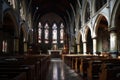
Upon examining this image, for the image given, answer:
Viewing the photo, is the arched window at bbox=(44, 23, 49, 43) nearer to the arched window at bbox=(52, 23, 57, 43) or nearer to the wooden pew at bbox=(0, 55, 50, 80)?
the arched window at bbox=(52, 23, 57, 43)

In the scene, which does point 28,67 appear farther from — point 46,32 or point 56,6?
point 46,32

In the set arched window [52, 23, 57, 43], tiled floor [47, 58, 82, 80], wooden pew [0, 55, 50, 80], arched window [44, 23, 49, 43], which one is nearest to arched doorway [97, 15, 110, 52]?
tiled floor [47, 58, 82, 80]

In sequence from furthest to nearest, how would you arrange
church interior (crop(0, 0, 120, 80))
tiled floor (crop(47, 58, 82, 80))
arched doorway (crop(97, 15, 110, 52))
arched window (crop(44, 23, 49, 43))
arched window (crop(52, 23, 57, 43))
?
arched window (crop(52, 23, 57, 43)) < arched window (crop(44, 23, 49, 43)) < arched doorway (crop(97, 15, 110, 52)) < tiled floor (crop(47, 58, 82, 80)) < church interior (crop(0, 0, 120, 80))

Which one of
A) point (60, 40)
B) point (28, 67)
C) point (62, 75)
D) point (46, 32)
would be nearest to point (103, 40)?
point (62, 75)

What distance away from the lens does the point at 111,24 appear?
49.2 ft

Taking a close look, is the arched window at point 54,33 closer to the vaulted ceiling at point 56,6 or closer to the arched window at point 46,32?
the arched window at point 46,32

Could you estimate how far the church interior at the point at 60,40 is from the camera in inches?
215

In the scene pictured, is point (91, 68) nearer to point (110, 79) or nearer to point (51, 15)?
point (110, 79)

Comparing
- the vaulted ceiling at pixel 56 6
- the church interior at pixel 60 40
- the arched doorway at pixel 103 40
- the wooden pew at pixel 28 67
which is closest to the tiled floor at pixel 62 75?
the church interior at pixel 60 40

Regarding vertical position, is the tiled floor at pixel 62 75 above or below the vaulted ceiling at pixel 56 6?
below

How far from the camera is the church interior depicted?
547cm

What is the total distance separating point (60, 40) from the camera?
44938 mm

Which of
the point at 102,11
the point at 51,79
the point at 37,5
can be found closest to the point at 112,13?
the point at 102,11

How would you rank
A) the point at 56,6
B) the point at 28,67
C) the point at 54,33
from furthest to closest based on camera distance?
1. the point at 54,33
2. the point at 56,6
3. the point at 28,67
